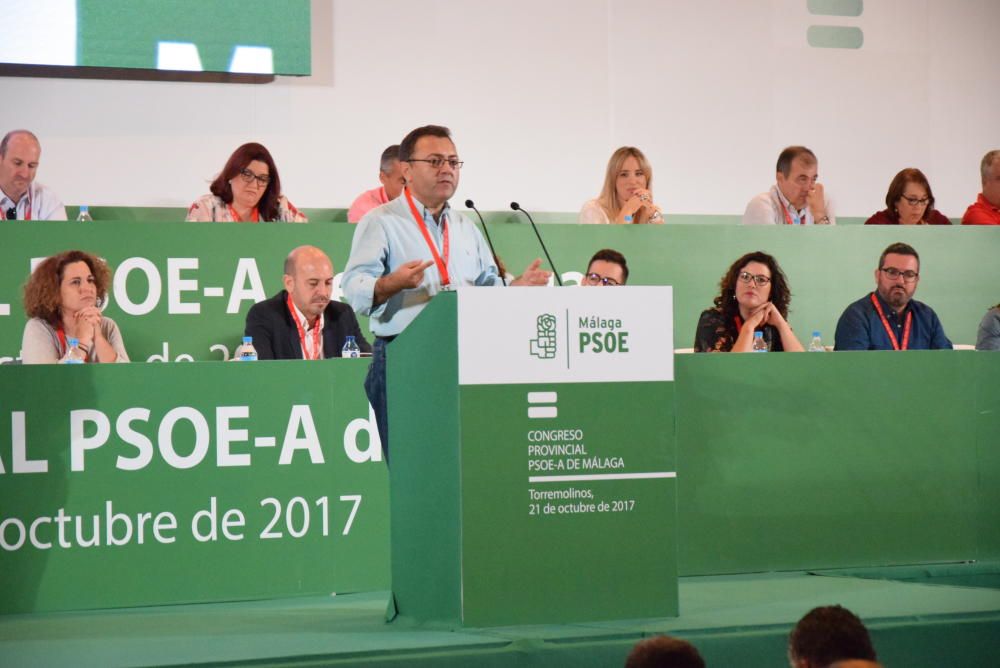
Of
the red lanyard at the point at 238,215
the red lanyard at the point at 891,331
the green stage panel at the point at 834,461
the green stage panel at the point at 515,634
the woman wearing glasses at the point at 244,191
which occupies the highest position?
the woman wearing glasses at the point at 244,191

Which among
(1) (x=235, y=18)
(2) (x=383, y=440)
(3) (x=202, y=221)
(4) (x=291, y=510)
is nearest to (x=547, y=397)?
(2) (x=383, y=440)

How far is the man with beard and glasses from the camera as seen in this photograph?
573cm

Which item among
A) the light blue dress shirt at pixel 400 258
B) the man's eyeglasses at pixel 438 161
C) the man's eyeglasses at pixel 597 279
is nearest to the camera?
the light blue dress shirt at pixel 400 258

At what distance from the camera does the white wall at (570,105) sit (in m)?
8.89

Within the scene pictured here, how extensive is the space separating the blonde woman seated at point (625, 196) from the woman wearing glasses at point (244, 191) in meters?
1.56

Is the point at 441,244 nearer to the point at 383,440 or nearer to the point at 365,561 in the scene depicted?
the point at 383,440

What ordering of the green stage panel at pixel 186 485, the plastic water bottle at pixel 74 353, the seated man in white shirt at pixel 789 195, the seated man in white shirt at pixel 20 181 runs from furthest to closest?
1. the seated man in white shirt at pixel 789 195
2. the seated man in white shirt at pixel 20 181
3. the plastic water bottle at pixel 74 353
4. the green stage panel at pixel 186 485

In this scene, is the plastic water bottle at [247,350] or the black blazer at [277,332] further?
the black blazer at [277,332]

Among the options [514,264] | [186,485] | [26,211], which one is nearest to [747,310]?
[514,264]

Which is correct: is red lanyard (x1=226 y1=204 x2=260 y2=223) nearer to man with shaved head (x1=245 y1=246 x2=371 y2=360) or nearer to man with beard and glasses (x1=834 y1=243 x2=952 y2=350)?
man with shaved head (x1=245 y1=246 x2=371 y2=360)

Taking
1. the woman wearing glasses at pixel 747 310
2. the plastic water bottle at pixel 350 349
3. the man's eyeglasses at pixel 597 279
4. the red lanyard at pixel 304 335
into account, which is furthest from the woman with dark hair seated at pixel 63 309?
the woman wearing glasses at pixel 747 310

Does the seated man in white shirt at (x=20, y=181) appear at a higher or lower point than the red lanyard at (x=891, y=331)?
higher

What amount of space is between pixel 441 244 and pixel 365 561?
4.11 ft

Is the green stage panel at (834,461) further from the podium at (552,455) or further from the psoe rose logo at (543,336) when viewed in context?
the psoe rose logo at (543,336)
